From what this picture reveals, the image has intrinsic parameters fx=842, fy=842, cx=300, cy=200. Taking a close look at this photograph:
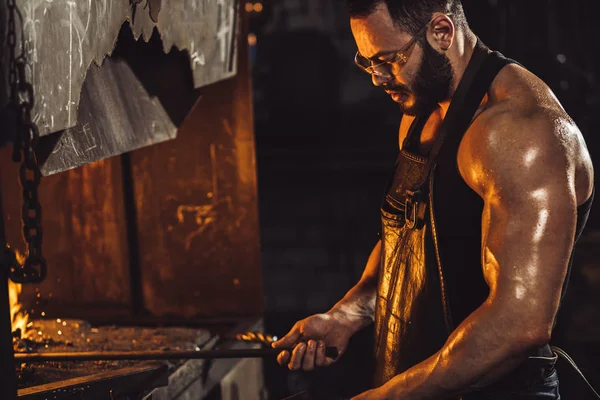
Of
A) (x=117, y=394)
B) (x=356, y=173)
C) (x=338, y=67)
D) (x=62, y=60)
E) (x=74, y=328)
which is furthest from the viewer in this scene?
(x=338, y=67)

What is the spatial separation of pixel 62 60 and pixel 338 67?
20459 millimetres

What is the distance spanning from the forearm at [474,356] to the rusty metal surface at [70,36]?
1.43m

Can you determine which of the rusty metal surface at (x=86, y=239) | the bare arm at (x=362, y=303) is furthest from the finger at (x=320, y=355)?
the rusty metal surface at (x=86, y=239)

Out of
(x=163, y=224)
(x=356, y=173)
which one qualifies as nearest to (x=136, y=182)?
(x=163, y=224)

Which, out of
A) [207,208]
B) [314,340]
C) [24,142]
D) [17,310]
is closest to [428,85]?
[314,340]

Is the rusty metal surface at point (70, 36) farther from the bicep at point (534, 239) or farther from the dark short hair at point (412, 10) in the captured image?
the bicep at point (534, 239)

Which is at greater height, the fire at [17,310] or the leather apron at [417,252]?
the leather apron at [417,252]

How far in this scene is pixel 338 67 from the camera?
22.8 m

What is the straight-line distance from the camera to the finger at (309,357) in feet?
11.4

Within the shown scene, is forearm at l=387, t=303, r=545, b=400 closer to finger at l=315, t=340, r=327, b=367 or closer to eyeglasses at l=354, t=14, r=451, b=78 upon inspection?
finger at l=315, t=340, r=327, b=367

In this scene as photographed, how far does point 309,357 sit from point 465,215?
979 mm

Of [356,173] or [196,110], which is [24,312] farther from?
[356,173]

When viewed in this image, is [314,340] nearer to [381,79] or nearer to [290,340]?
[290,340]

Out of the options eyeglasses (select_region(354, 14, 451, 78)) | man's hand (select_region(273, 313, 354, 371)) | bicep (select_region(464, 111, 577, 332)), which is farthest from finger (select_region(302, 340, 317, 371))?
eyeglasses (select_region(354, 14, 451, 78))
